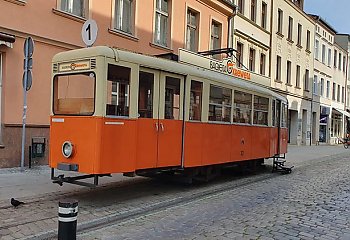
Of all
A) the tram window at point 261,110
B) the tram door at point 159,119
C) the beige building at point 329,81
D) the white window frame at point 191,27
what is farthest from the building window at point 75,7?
the beige building at point 329,81

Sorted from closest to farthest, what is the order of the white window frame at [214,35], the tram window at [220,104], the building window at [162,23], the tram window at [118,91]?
the tram window at [118,91] → the tram window at [220,104] → the building window at [162,23] → the white window frame at [214,35]

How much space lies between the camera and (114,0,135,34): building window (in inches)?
583

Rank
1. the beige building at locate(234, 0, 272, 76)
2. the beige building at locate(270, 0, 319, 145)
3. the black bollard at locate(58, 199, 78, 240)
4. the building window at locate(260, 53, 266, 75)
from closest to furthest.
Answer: the black bollard at locate(58, 199, 78, 240), the beige building at locate(234, 0, 272, 76), the building window at locate(260, 53, 266, 75), the beige building at locate(270, 0, 319, 145)

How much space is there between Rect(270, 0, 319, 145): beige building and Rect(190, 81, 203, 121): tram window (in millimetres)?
19855

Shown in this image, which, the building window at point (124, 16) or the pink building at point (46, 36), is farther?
the building window at point (124, 16)

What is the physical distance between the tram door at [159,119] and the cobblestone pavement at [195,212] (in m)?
0.89

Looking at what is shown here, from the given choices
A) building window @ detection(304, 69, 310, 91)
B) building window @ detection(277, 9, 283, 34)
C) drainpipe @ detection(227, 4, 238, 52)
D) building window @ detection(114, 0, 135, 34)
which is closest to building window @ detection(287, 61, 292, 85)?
building window @ detection(277, 9, 283, 34)

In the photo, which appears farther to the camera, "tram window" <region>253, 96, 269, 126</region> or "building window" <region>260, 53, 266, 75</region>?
"building window" <region>260, 53, 266, 75</region>

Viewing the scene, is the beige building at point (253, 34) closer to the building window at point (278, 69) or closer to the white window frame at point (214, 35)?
the white window frame at point (214, 35)

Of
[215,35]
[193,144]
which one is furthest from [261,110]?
[215,35]

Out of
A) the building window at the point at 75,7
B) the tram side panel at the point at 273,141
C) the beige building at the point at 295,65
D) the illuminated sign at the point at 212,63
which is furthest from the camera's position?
the beige building at the point at 295,65

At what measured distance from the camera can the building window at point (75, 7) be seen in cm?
1275

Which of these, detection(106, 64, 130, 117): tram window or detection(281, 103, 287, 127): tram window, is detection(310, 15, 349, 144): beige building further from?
detection(106, 64, 130, 117): tram window

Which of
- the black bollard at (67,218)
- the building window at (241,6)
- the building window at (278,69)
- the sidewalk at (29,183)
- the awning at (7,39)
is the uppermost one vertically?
the building window at (241,6)
